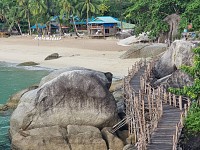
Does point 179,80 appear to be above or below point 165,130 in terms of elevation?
above

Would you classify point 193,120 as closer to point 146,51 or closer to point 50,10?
point 146,51

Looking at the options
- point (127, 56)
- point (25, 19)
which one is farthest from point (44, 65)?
point (25, 19)

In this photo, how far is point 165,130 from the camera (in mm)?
15977

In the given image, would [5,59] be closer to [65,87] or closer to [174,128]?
[65,87]

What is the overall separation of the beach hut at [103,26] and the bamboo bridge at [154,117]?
49484 mm

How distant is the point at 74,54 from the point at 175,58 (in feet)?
90.9

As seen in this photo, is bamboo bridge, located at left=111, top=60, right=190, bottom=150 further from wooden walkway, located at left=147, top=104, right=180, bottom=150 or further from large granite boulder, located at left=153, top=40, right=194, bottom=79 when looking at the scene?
large granite boulder, located at left=153, top=40, right=194, bottom=79

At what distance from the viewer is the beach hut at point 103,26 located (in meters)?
70.2

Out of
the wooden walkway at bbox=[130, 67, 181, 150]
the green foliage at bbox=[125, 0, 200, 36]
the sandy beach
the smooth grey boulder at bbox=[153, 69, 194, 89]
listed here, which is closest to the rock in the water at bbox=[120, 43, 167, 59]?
the sandy beach

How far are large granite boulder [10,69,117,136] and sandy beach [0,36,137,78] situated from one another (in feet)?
58.8

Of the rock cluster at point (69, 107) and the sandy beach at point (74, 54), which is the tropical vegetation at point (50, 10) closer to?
the sandy beach at point (74, 54)

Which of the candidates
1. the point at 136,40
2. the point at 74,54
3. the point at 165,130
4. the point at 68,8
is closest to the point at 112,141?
the point at 165,130

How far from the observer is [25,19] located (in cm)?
8306

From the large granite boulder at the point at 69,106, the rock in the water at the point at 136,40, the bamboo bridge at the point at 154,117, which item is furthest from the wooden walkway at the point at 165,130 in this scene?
the rock in the water at the point at 136,40
